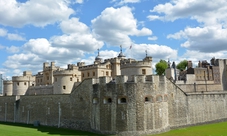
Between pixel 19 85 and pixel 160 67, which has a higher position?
pixel 160 67

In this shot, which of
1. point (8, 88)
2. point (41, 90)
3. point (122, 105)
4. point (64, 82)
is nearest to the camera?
point (122, 105)

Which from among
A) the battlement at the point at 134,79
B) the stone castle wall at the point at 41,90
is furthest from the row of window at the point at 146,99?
the stone castle wall at the point at 41,90

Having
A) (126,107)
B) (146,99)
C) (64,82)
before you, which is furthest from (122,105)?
(64,82)

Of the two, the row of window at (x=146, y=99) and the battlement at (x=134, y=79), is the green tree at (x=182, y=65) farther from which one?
the battlement at (x=134, y=79)

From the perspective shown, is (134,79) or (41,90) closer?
(134,79)

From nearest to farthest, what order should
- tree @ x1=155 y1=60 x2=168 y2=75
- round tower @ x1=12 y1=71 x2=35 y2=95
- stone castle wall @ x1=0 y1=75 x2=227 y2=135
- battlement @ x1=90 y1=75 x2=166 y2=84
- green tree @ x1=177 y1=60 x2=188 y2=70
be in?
stone castle wall @ x1=0 y1=75 x2=227 y2=135 < battlement @ x1=90 y1=75 x2=166 y2=84 < round tower @ x1=12 y1=71 x2=35 y2=95 < tree @ x1=155 y1=60 x2=168 y2=75 < green tree @ x1=177 y1=60 x2=188 y2=70

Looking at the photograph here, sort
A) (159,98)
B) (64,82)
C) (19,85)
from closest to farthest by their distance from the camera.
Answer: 1. (159,98)
2. (64,82)
3. (19,85)

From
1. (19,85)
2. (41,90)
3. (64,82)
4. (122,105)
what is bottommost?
(122,105)

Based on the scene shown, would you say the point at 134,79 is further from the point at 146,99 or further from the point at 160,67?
the point at 160,67

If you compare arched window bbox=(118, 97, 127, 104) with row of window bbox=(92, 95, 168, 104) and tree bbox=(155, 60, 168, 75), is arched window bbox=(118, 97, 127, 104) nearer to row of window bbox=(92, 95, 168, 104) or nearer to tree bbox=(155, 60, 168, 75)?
row of window bbox=(92, 95, 168, 104)

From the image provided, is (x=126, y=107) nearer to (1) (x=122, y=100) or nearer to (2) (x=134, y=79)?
(1) (x=122, y=100)

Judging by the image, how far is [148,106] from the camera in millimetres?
23625

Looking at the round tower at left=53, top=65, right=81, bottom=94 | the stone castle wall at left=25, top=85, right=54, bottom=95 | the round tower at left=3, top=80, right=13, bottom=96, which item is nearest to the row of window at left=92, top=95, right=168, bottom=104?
the round tower at left=53, top=65, right=81, bottom=94

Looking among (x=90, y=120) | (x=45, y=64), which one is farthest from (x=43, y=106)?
(x=45, y=64)
